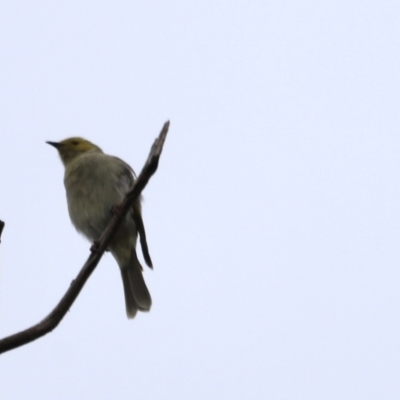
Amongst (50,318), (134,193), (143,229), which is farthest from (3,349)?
(143,229)

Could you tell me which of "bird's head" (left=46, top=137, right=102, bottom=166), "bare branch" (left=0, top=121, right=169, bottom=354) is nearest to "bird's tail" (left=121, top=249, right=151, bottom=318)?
"bird's head" (left=46, top=137, right=102, bottom=166)

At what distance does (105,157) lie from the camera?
7109 millimetres

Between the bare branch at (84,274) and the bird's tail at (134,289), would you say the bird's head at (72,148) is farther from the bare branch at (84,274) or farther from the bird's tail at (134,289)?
the bare branch at (84,274)

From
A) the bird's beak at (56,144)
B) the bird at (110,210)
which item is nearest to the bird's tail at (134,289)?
the bird at (110,210)

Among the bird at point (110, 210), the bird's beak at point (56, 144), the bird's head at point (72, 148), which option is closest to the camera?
the bird at point (110, 210)

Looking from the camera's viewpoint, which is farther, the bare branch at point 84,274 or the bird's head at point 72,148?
the bird's head at point 72,148

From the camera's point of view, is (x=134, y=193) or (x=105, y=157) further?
(x=105, y=157)

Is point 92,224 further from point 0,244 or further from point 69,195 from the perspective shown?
point 0,244

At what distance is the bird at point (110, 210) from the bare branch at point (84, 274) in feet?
7.99

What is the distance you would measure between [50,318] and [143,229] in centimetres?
309

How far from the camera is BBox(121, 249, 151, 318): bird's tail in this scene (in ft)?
22.7

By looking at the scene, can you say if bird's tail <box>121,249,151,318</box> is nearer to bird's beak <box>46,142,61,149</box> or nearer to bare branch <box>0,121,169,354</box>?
bird's beak <box>46,142,61,149</box>

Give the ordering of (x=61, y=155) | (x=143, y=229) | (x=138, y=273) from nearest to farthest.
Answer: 1. (x=143, y=229)
2. (x=138, y=273)
3. (x=61, y=155)

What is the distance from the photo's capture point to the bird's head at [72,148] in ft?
26.2
